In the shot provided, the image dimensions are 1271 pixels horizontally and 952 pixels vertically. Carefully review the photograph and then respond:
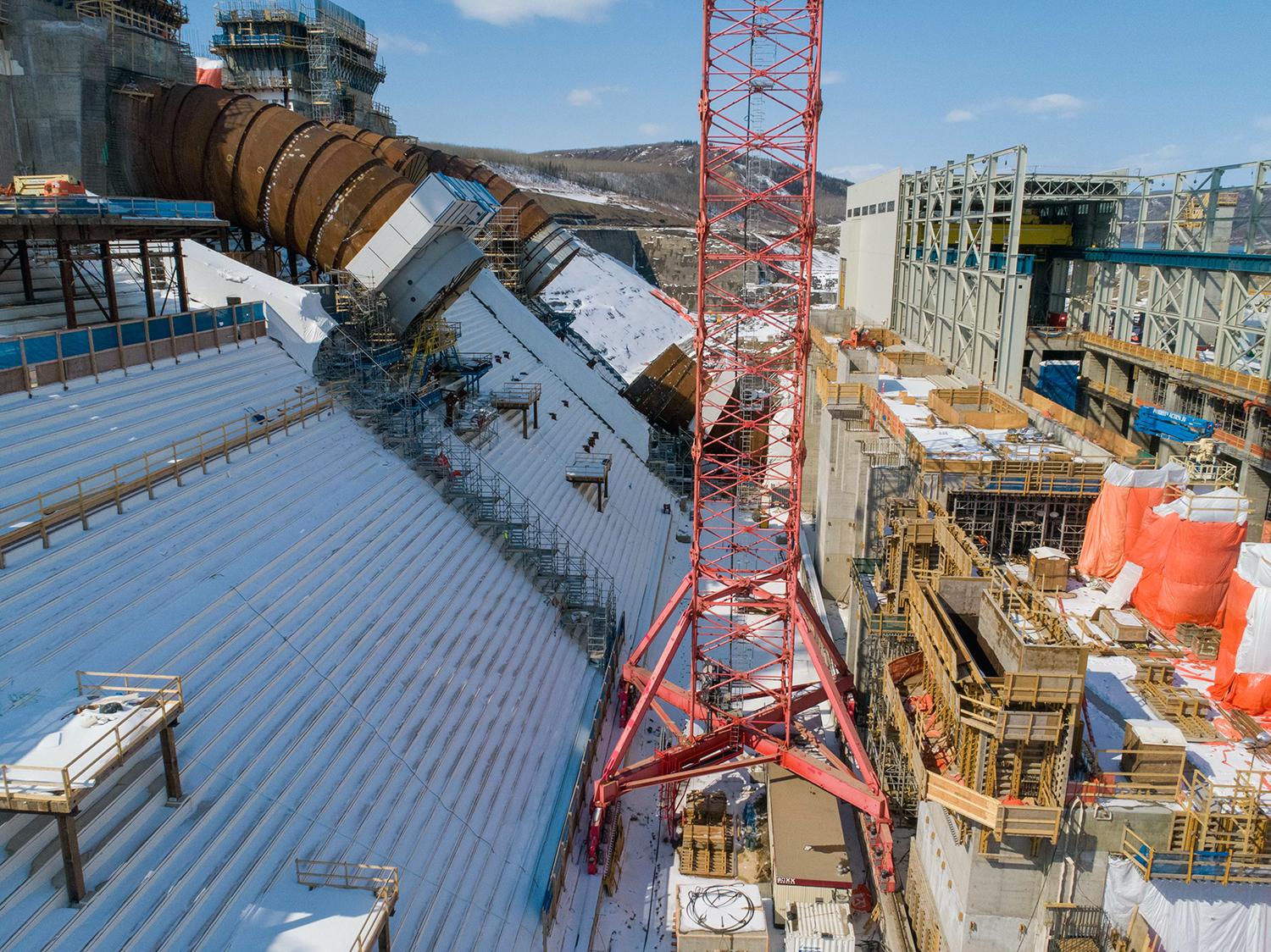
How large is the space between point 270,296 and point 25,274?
556 cm

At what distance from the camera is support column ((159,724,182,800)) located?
380 inches

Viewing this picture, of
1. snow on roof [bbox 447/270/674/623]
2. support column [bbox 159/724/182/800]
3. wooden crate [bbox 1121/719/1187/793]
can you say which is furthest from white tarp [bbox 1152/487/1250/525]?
support column [bbox 159/724/182/800]

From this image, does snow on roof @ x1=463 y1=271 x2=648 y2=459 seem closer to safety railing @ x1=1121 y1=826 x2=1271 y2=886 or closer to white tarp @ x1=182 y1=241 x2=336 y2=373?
white tarp @ x1=182 y1=241 x2=336 y2=373

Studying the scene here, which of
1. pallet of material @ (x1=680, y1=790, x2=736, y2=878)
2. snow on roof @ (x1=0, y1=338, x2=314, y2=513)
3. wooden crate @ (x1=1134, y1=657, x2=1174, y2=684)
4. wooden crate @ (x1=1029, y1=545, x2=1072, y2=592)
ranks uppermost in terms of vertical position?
snow on roof @ (x1=0, y1=338, x2=314, y2=513)

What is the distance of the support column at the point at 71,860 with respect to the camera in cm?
831

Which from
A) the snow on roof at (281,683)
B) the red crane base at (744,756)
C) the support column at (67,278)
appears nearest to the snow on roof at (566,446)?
the snow on roof at (281,683)

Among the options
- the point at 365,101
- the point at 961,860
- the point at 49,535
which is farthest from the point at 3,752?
the point at 365,101

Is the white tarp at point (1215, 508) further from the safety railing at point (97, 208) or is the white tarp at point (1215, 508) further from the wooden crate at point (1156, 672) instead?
the safety railing at point (97, 208)

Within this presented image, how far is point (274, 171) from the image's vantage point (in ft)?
83.6

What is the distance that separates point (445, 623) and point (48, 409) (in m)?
7.87

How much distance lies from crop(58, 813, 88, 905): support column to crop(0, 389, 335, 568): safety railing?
5.12 metres

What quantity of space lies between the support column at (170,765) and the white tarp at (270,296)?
46.5 feet

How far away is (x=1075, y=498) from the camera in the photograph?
749 inches

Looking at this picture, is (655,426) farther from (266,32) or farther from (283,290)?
(266,32)
